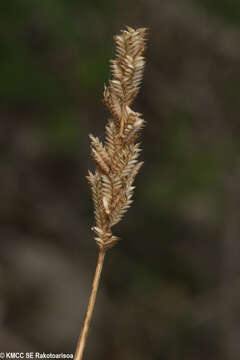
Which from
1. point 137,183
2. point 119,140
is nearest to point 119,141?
point 119,140

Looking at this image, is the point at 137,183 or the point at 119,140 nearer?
the point at 119,140

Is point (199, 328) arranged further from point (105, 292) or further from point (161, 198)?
point (161, 198)

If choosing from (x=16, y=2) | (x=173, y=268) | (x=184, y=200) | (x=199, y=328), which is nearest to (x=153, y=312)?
(x=199, y=328)

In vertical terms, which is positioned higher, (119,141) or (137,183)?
(119,141)

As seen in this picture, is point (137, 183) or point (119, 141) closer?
point (119, 141)

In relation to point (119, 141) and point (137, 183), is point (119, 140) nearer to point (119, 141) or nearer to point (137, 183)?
point (119, 141)

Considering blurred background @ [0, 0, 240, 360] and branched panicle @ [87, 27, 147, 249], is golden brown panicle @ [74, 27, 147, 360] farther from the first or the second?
blurred background @ [0, 0, 240, 360]
